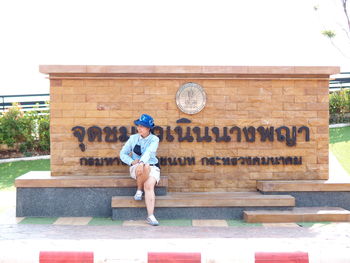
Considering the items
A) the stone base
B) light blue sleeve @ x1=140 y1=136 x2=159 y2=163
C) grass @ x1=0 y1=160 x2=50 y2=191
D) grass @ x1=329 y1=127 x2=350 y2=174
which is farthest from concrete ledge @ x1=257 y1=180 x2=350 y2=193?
grass @ x1=0 y1=160 x2=50 y2=191

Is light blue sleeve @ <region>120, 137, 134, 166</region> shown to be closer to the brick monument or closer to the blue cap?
the blue cap

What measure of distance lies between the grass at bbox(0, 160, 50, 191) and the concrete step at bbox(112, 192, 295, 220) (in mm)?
4103

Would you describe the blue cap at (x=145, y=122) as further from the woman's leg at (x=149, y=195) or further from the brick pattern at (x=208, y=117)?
the woman's leg at (x=149, y=195)

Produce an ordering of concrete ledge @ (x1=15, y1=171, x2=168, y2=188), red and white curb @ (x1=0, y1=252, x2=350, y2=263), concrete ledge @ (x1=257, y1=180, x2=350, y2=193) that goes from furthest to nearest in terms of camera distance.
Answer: concrete ledge @ (x1=257, y1=180, x2=350, y2=193), concrete ledge @ (x1=15, y1=171, x2=168, y2=188), red and white curb @ (x1=0, y1=252, x2=350, y2=263)

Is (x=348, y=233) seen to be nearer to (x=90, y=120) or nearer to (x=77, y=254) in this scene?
(x=77, y=254)

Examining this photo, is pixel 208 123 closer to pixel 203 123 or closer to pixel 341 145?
pixel 203 123

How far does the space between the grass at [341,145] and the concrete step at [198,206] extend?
4.19 m

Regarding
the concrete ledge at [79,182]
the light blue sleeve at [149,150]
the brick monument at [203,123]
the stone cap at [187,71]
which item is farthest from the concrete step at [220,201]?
the stone cap at [187,71]

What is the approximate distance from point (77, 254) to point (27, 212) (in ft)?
9.94

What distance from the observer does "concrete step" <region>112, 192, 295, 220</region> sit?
6.50 meters

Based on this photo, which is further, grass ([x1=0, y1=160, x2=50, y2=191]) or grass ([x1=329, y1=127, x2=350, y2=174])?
grass ([x1=329, y1=127, x2=350, y2=174])

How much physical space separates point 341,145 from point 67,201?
8564 millimetres

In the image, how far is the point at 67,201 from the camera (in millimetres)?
6789

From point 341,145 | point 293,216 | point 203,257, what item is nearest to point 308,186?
point 293,216
